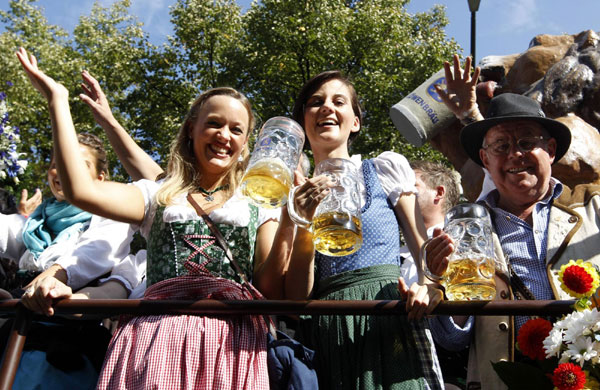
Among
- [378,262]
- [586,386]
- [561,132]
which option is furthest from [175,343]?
[561,132]

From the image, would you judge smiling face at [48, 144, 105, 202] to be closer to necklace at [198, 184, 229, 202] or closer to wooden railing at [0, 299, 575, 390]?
necklace at [198, 184, 229, 202]

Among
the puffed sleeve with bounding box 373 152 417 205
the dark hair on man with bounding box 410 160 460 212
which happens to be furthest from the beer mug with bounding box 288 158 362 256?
the dark hair on man with bounding box 410 160 460 212

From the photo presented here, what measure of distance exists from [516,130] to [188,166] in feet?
4.41

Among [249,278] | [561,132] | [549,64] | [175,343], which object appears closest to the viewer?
[175,343]

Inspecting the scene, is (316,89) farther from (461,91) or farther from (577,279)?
(577,279)

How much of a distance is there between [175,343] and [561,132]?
180cm

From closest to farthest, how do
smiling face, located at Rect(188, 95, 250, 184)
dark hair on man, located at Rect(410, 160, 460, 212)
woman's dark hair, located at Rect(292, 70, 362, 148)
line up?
smiling face, located at Rect(188, 95, 250, 184) < woman's dark hair, located at Rect(292, 70, 362, 148) < dark hair on man, located at Rect(410, 160, 460, 212)

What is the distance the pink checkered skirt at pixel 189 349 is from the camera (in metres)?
1.93

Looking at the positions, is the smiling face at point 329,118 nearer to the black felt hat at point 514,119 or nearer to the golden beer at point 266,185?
the black felt hat at point 514,119

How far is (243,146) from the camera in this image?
2529 mm

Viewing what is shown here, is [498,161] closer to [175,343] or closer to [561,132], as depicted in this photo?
[561,132]

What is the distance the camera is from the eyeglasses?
2635mm

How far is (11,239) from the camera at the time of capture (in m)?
3.38

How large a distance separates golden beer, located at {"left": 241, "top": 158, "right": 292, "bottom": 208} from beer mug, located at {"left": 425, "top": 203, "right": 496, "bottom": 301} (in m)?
0.50
